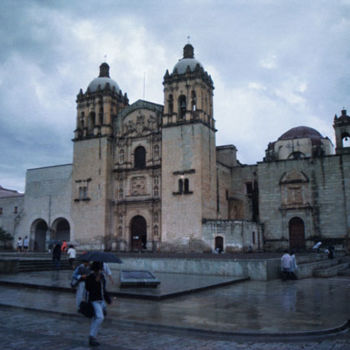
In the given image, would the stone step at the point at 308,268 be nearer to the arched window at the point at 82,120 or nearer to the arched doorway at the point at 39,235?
the arched window at the point at 82,120

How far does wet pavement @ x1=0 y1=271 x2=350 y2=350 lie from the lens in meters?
6.64

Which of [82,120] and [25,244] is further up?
[82,120]

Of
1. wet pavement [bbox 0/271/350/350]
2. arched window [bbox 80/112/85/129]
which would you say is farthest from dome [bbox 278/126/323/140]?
wet pavement [bbox 0/271/350/350]

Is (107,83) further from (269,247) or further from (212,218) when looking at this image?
(269,247)

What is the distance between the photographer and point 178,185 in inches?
1243

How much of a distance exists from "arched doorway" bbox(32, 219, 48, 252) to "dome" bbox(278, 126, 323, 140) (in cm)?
2499

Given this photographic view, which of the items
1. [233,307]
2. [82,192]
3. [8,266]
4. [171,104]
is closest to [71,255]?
[8,266]

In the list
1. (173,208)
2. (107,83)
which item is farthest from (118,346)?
(107,83)

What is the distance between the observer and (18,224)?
3903 cm

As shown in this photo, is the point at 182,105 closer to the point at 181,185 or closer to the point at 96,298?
the point at 181,185

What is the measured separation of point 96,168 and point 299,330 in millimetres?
29757

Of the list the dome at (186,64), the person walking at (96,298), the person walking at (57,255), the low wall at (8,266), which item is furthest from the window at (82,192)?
the person walking at (96,298)

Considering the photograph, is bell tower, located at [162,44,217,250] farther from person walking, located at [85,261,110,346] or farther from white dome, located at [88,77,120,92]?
person walking, located at [85,261,110,346]

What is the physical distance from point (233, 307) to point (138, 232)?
25018 mm
